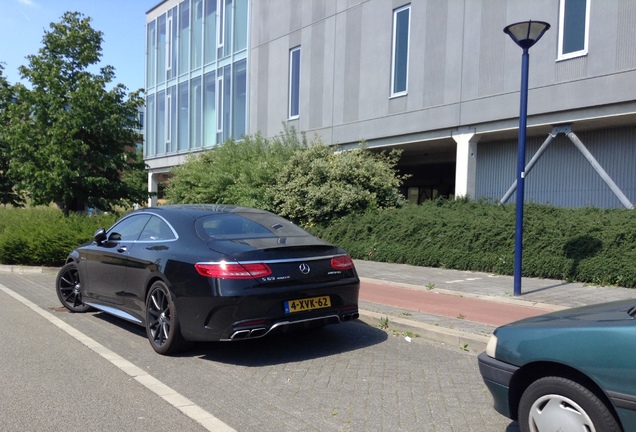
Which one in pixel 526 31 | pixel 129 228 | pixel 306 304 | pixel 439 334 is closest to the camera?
pixel 306 304

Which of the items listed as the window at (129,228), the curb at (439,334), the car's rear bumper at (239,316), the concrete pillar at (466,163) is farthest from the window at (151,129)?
the car's rear bumper at (239,316)

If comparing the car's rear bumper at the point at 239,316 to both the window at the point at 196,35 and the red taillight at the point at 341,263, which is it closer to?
the red taillight at the point at 341,263

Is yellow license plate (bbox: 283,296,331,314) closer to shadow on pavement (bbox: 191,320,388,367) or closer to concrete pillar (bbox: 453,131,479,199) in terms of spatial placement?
shadow on pavement (bbox: 191,320,388,367)

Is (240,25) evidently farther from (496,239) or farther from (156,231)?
(156,231)

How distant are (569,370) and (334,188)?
533 inches

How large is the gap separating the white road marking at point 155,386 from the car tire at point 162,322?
0.38 meters

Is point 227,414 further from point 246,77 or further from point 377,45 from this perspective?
point 246,77

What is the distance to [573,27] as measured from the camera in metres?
14.2

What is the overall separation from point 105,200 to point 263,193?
5.90m

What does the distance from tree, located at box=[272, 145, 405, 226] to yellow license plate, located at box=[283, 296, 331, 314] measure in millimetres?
10554

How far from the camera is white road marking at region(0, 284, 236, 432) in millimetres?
4234

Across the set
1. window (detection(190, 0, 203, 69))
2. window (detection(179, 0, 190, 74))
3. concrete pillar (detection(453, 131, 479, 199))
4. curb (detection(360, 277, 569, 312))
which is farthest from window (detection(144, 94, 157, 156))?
curb (detection(360, 277, 569, 312))

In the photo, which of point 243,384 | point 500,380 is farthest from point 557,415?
point 243,384

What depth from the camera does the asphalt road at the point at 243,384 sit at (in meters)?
4.26
